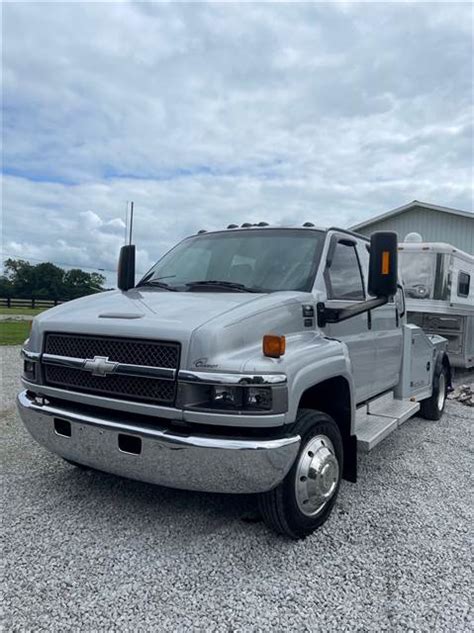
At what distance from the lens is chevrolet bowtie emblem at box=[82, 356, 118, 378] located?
320cm

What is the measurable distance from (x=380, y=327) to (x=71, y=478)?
10.4 ft

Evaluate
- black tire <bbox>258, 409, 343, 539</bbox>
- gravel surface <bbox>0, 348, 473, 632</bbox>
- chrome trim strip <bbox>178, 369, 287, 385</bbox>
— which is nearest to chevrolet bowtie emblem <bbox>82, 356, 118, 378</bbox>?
chrome trim strip <bbox>178, 369, 287, 385</bbox>

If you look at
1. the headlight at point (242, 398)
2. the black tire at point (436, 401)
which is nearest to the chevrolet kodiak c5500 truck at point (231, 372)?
the headlight at point (242, 398)

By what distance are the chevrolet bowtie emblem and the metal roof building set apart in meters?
17.2

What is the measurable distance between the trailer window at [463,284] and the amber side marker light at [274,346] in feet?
29.7

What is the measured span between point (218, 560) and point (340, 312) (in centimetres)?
190

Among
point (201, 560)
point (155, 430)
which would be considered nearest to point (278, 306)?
point (155, 430)

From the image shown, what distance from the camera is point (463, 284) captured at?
437 inches

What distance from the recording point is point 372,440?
4.01 metres

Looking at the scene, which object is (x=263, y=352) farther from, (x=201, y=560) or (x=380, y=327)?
(x=380, y=327)

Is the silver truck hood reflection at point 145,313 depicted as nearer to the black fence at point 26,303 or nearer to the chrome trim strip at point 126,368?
the chrome trim strip at point 126,368

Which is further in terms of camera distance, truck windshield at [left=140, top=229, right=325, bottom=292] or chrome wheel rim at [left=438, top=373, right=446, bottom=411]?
chrome wheel rim at [left=438, top=373, right=446, bottom=411]

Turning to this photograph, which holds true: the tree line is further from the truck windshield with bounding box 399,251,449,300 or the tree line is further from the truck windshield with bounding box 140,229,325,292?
the truck windshield with bounding box 140,229,325,292

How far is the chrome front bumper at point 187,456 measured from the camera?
2887 millimetres
